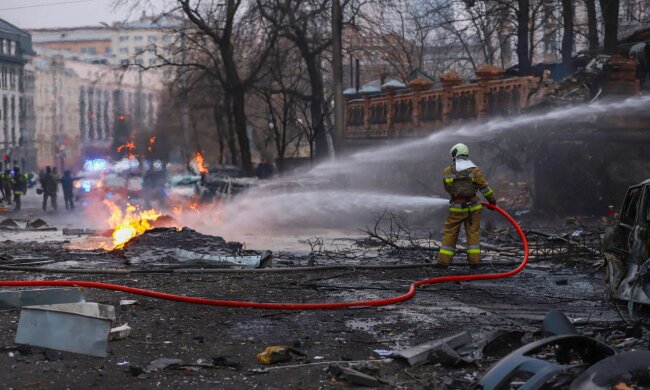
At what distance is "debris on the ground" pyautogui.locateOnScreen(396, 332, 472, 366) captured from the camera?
6.05m

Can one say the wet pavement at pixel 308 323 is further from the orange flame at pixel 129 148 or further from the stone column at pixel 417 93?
the orange flame at pixel 129 148

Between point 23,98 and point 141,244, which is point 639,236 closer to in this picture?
point 141,244

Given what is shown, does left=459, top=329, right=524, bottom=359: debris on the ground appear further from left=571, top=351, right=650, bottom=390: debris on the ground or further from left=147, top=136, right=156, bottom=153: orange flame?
left=147, top=136, right=156, bottom=153: orange flame

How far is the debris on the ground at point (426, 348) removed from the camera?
6055 millimetres

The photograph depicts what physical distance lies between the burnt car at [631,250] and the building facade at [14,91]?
76171mm

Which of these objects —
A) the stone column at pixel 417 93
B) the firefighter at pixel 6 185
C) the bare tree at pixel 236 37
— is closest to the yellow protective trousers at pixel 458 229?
the stone column at pixel 417 93

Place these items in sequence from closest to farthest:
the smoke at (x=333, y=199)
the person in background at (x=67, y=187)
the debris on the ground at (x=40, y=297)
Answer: the debris on the ground at (x=40, y=297) → the smoke at (x=333, y=199) → the person in background at (x=67, y=187)

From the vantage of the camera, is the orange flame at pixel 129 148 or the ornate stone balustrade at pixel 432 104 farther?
the orange flame at pixel 129 148

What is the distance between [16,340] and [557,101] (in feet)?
50.6

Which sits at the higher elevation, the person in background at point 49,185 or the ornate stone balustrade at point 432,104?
the ornate stone balustrade at point 432,104

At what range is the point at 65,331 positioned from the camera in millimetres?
6332

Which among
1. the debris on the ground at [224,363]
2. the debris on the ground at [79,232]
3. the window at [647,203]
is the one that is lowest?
the debris on the ground at [79,232]

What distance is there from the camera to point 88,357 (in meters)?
6.29

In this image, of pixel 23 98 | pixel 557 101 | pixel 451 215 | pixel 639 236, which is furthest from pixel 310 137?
pixel 23 98
